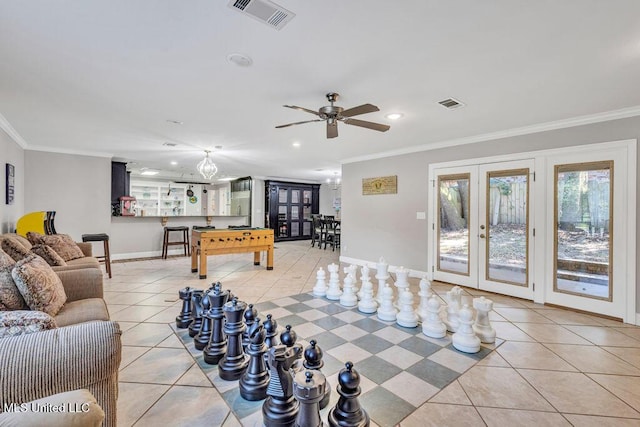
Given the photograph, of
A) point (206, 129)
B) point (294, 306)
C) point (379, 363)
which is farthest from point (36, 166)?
point (379, 363)

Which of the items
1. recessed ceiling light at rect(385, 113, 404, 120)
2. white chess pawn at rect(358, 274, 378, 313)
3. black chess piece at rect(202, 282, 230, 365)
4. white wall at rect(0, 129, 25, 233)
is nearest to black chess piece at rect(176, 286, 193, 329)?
black chess piece at rect(202, 282, 230, 365)

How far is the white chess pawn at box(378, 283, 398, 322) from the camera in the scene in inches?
120

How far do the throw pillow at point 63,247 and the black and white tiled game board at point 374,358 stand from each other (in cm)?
207

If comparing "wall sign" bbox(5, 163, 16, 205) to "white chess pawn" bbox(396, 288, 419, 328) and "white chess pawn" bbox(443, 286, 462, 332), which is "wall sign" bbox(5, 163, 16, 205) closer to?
"white chess pawn" bbox(396, 288, 419, 328)

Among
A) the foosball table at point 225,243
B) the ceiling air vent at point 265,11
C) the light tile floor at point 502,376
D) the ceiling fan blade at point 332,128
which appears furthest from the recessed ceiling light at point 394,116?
the foosball table at point 225,243

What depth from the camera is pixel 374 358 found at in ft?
7.50

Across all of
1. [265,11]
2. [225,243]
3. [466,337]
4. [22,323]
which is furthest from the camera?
[225,243]

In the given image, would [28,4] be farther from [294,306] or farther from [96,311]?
[294,306]

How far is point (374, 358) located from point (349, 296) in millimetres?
1236

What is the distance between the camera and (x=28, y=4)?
5.34 feet

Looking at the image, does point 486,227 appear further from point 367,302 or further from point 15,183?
point 15,183

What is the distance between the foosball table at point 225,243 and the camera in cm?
484

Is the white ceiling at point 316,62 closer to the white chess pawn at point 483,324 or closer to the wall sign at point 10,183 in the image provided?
the wall sign at point 10,183

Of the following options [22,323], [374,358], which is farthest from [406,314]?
[22,323]
